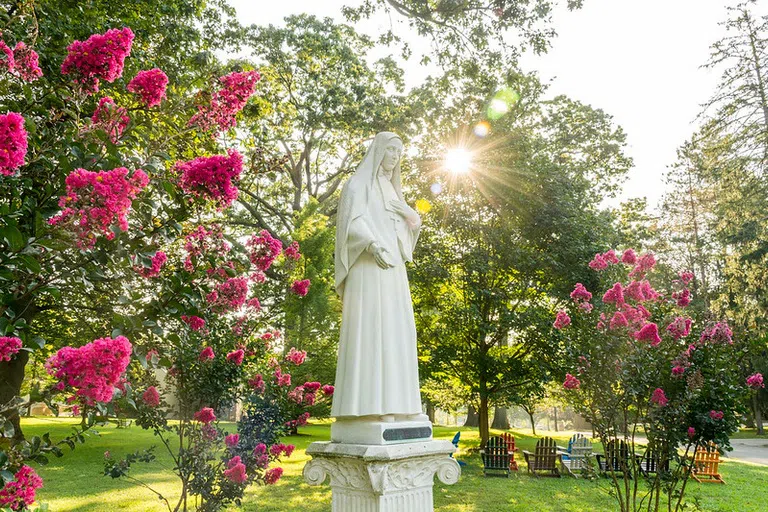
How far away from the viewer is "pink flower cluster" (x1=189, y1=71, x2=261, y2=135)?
3393 millimetres

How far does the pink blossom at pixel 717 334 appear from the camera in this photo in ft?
20.5

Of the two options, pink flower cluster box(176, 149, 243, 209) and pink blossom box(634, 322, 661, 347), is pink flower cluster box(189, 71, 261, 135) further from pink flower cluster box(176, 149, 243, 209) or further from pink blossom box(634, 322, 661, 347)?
pink blossom box(634, 322, 661, 347)

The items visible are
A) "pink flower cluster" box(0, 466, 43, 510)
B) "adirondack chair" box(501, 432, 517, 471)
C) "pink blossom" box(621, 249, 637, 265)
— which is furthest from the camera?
"adirondack chair" box(501, 432, 517, 471)

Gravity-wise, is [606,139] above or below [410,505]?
above

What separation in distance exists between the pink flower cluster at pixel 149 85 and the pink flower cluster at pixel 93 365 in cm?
170

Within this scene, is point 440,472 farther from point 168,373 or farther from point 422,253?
point 422,253

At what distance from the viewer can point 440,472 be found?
150 inches

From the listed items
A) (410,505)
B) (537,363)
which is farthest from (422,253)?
(410,505)

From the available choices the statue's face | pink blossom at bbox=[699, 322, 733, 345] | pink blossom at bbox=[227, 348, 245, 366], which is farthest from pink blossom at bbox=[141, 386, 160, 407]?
pink blossom at bbox=[699, 322, 733, 345]

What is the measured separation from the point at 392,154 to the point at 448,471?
103 inches

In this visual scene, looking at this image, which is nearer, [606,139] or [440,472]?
[440,472]

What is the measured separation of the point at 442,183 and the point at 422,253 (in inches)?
92.1

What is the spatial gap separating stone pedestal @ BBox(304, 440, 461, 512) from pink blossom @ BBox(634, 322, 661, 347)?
3.54 meters

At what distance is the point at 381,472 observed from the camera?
3.38m
